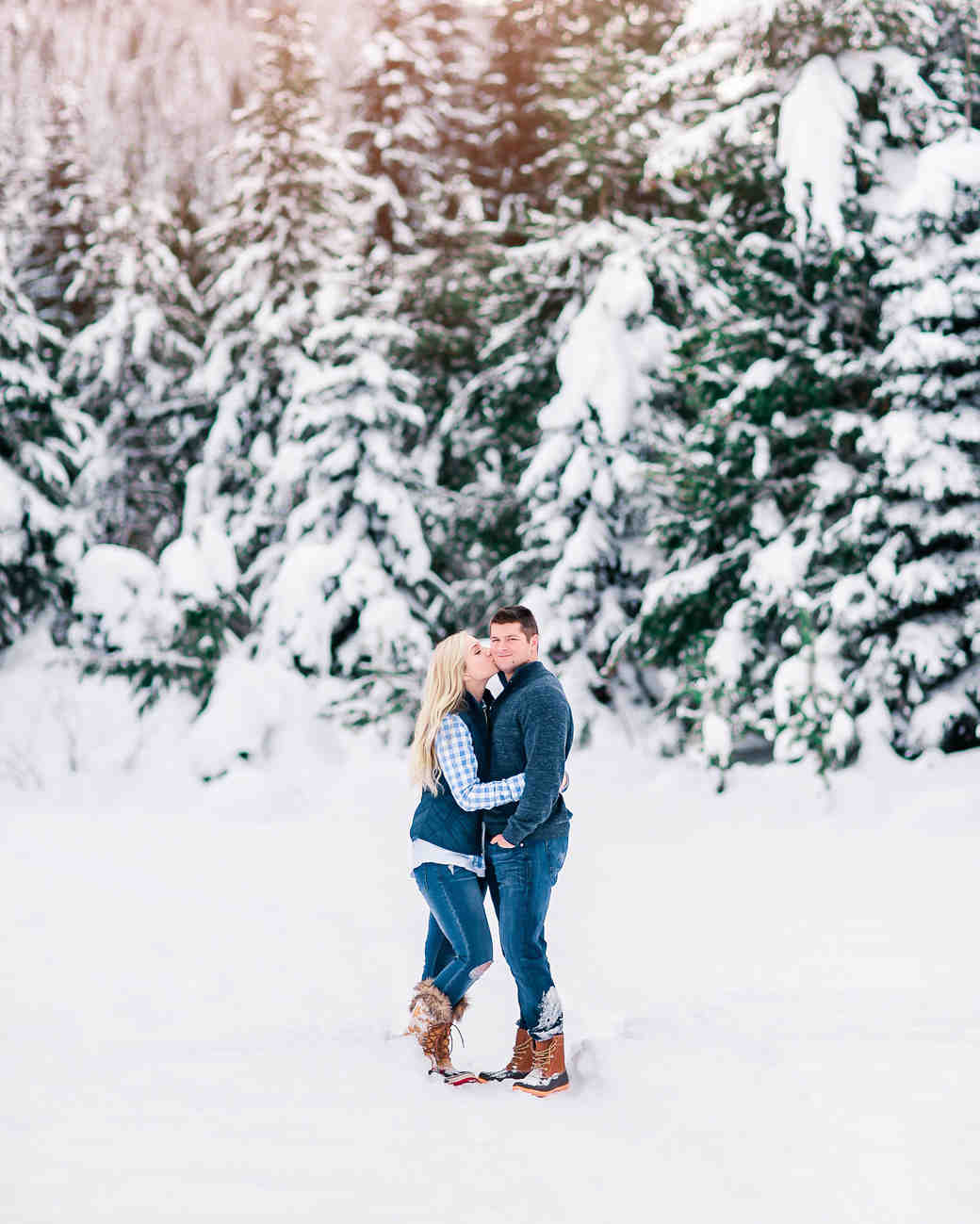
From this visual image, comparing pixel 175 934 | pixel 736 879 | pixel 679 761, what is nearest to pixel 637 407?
pixel 679 761

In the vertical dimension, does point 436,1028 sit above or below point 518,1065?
above

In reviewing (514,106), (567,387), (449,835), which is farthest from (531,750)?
(514,106)

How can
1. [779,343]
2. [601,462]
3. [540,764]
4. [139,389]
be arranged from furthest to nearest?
[139,389] → [601,462] → [779,343] → [540,764]

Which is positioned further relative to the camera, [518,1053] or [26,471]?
[26,471]

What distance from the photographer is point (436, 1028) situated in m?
5.07

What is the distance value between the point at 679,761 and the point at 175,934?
8.14m

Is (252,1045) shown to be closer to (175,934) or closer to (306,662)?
(175,934)

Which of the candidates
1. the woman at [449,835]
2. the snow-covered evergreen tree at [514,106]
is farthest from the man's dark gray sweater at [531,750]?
the snow-covered evergreen tree at [514,106]

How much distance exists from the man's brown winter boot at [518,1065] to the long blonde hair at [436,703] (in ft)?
3.78

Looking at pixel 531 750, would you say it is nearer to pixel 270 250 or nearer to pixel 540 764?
pixel 540 764

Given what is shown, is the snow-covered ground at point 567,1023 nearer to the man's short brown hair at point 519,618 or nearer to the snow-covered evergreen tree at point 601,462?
the man's short brown hair at point 519,618

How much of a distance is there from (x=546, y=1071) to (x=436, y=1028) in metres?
0.51

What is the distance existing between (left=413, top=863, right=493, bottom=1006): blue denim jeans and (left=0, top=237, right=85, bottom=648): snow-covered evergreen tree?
49.2ft

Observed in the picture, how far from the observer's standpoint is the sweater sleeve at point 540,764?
4.79 m
